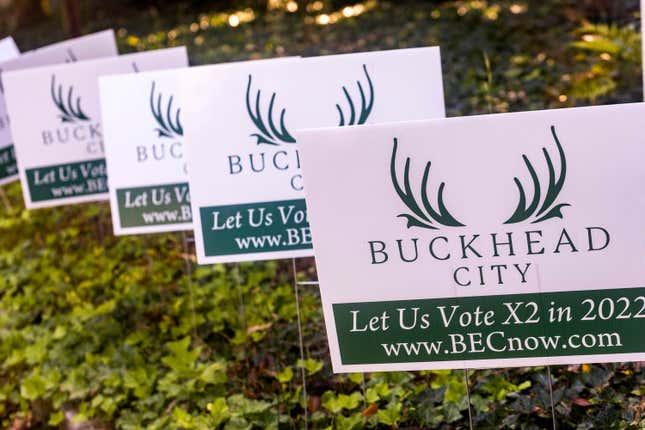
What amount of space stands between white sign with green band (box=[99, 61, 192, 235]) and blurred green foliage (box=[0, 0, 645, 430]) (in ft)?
1.64

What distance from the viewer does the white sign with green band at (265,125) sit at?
3.95 metres

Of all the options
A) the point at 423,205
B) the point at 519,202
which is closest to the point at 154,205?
the point at 423,205

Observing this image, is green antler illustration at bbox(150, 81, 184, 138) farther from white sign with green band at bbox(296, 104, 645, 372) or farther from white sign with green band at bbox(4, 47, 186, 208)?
white sign with green band at bbox(296, 104, 645, 372)

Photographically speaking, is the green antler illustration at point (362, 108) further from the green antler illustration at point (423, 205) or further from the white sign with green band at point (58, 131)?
the white sign with green band at point (58, 131)

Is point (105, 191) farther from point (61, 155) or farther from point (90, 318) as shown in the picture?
point (90, 318)

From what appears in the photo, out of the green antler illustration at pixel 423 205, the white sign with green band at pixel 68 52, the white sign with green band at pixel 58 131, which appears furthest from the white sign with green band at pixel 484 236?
the white sign with green band at pixel 68 52

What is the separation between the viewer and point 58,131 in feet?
19.4

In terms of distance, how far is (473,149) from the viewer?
2918mm

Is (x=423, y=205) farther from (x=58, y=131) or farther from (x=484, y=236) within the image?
(x=58, y=131)

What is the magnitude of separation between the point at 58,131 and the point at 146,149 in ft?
4.15

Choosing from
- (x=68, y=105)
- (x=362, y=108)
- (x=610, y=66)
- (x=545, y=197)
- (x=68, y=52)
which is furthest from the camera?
(x=610, y=66)

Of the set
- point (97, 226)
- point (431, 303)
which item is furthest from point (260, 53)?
point (431, 303)

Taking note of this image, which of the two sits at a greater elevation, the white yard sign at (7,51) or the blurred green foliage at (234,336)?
the white yard sign at (7,51)

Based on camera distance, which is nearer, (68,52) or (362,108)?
(362,108)
